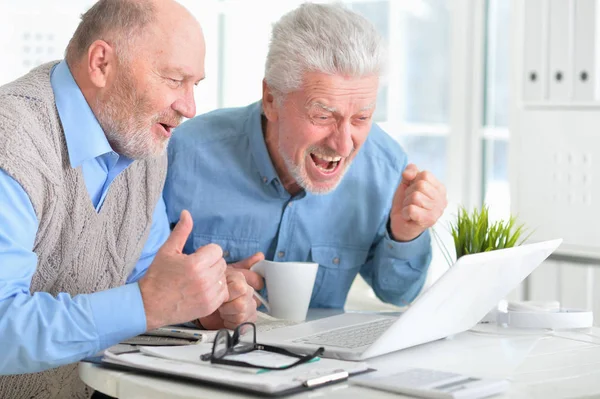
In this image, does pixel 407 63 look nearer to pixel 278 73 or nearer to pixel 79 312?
pixel 278 73

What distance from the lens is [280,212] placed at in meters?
2.18

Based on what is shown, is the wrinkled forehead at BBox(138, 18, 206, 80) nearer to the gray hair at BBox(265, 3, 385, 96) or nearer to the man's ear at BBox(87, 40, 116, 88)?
the man's ear at BBox(87, 40, 116, 88)

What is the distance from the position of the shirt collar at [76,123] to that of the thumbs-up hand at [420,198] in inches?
25.8

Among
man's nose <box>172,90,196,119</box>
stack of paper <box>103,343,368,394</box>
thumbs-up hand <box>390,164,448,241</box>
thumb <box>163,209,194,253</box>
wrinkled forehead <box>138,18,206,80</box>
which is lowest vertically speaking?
stack of paper <box>103,343,368,394</box>

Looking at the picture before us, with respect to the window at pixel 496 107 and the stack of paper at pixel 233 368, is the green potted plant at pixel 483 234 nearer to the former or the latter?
the stack of paper at pixel 233 368

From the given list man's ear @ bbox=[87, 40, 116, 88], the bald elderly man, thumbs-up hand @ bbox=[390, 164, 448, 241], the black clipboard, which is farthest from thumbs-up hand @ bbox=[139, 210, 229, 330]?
thumbs-up hand @ bbox=[390, 164, 448, 241]

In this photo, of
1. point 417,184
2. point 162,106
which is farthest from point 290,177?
point 162,106

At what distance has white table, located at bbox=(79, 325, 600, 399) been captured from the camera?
4.11 feet

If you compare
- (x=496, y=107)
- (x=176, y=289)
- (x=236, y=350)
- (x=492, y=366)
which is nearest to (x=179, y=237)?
(x=176, y=289)

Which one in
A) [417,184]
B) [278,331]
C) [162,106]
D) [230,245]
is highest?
[162,106]

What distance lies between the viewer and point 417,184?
194 centimetres

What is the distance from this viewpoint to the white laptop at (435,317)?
1420mm

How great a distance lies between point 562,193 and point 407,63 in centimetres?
155

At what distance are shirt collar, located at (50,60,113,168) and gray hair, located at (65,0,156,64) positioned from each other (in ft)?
0.23
